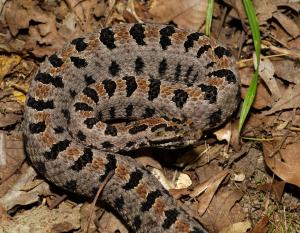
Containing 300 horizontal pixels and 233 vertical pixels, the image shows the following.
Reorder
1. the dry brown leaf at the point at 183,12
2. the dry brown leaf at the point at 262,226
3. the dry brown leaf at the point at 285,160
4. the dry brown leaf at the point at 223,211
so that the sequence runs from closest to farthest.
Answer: the dry brown leaf at the point at 262,226 < the dry brown leaf at the point at 223,211 < the dry brown leaf at the point at 285,160 < the dry brown leaf at the point at 183,12

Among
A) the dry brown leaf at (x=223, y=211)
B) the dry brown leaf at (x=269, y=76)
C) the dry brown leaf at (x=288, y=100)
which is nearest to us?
the dry brown leaf at (x=223, y=211)

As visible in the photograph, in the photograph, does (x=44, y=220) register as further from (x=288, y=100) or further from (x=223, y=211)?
(x=288, y=100)

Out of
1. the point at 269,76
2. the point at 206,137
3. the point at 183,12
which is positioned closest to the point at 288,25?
the point at 269,76

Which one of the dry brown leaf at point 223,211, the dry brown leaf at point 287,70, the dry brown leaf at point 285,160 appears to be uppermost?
the dry brown leaf at point 287,70

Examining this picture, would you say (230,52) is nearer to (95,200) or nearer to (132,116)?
(132,116)

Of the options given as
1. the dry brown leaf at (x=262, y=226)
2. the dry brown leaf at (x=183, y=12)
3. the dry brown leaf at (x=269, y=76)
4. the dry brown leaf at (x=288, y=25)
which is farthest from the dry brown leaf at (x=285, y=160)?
the dry brown leaf at (x=183, y=12)

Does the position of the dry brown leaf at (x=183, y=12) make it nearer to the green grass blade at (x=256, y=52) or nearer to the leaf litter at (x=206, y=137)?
the leaf litter at (x=206, y=137)
